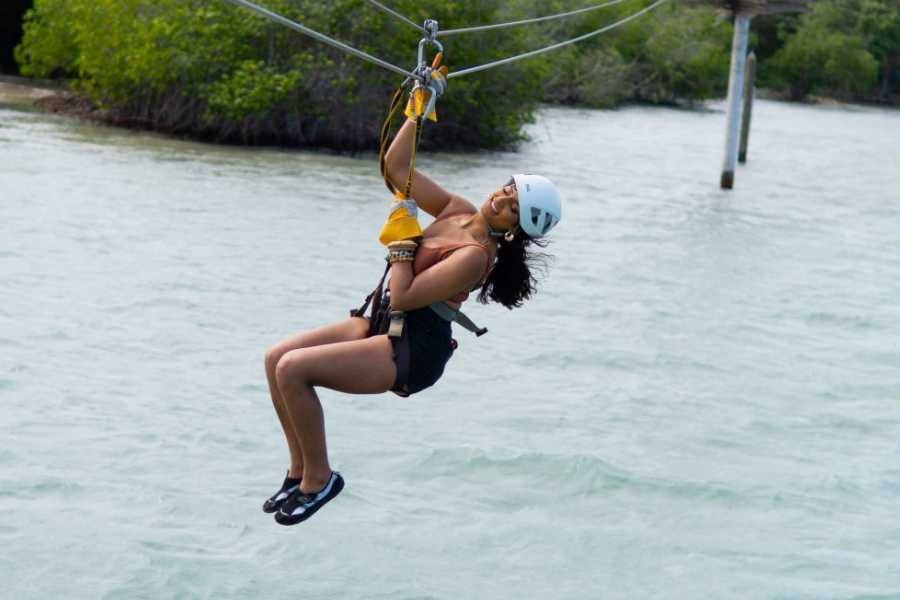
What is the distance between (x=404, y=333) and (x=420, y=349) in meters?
0.10

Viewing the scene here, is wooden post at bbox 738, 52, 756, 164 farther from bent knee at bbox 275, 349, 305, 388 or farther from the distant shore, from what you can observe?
bent knee at bbox 275, 349, 305, 388

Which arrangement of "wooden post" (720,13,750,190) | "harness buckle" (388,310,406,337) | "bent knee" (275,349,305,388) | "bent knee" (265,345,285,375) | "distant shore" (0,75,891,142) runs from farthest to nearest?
"distant shore" (0,75,891,142)
"wooden post" (720,13,750,190)
"harness buckle" (388,310,406,337)
"bent knee" (265,345,285,375)
"bent knee" (275,349,305,388)

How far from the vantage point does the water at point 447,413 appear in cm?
977

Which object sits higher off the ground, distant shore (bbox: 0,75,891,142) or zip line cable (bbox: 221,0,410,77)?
zip line cable (bbox: 221,0,410,77)

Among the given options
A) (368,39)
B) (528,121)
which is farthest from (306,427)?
(528,121)

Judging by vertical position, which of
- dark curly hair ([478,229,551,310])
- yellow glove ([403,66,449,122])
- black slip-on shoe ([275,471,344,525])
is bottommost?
black slip-on shoe ([275,471,344,525])

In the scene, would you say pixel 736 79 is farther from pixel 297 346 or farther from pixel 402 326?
pixel 297 346

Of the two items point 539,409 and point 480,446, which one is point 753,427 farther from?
point 480,446

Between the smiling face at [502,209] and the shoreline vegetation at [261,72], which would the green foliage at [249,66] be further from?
the smiling face at [502,209]

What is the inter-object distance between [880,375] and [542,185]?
10.4 m

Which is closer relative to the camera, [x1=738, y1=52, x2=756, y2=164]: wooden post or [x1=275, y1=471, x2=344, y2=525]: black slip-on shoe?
[x1=275, y1=471, x2=344, y2=525]: black slip-on shoe

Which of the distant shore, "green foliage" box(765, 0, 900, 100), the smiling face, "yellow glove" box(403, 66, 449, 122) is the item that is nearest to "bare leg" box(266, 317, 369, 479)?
the smiling face

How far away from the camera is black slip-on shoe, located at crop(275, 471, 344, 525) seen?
629 cm

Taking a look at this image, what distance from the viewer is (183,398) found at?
1271 cm
